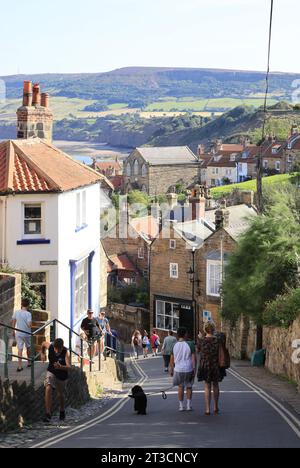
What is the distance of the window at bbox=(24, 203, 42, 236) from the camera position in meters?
24.8

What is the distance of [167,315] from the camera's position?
49469mm

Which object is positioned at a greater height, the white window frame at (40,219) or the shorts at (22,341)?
the white window frame at (40,219)

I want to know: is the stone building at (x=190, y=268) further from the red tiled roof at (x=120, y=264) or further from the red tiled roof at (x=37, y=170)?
the red tiled roof at (x=37, y=170)

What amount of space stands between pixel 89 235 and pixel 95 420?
14077mm

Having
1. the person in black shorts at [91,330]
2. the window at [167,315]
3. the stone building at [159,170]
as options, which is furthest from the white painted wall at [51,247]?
the stone building at [159,170]

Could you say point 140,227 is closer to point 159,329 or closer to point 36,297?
point 159,329

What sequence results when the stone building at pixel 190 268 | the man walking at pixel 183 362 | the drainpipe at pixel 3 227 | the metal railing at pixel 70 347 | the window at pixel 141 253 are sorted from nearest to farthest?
the metal railing at pixel 70 347, the man walking at pixel 183 362, the drainpipe at pixel 3 227, the stone building at pixel 190 268, the window at pixel 141 253

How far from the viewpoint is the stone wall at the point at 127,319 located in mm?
50844

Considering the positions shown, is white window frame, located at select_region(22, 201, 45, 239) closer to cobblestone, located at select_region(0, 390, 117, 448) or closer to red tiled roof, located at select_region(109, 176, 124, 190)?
cobblestone, located at select_region(0, 390, 117, 448)

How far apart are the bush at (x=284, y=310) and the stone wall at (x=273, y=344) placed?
22 centimetres

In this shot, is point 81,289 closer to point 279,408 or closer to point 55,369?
point 279,408

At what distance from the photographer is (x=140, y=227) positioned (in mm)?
62188

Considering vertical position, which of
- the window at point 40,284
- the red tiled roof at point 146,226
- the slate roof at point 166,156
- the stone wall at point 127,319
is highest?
the slate roof at point 166,156

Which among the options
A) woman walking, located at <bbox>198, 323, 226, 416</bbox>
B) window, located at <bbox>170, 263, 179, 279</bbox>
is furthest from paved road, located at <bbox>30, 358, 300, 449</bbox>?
window, located at <bbox>170, 263, 179, 279</bbox>
